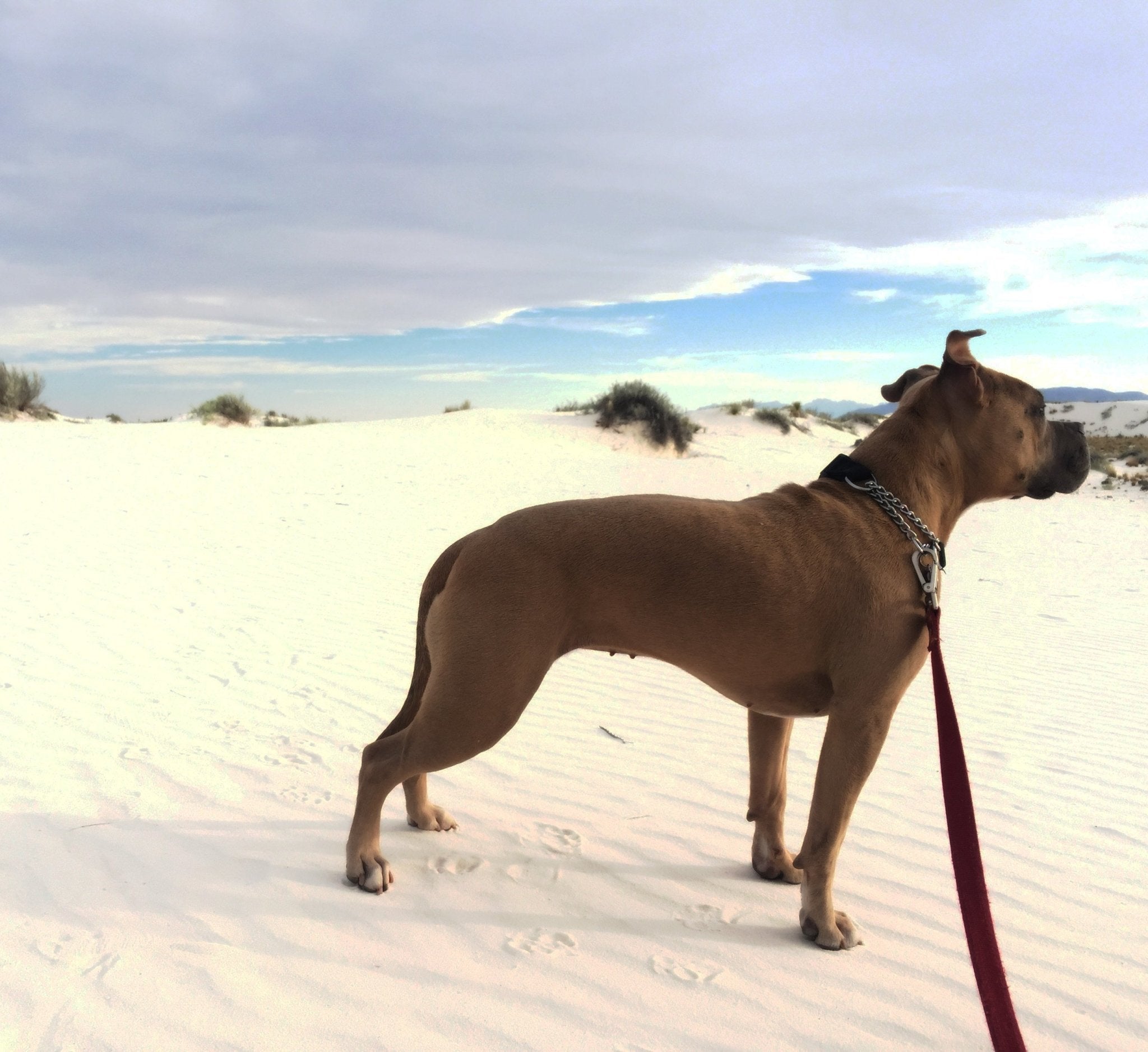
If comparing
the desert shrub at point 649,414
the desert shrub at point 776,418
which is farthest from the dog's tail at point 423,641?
the desert shrub at point 776,418

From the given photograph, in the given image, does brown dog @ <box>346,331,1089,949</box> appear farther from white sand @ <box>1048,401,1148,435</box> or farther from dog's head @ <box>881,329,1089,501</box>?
white sand @ <box>1048,401,1148,435</box>

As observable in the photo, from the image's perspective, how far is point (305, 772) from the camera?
443 cm

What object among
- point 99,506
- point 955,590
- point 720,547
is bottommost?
point 955,590

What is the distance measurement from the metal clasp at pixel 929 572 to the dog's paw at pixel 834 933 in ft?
3.89

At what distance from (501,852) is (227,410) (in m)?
24.2

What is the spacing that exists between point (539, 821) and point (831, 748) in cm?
158

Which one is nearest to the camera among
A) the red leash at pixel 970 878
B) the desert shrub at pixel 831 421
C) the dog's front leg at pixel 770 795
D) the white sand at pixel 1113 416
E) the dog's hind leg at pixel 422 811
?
the red leash at pixel 970 878

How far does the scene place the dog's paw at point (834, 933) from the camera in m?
3.05

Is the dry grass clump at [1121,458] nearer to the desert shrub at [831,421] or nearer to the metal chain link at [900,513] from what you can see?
the desert shrub at [831,421]

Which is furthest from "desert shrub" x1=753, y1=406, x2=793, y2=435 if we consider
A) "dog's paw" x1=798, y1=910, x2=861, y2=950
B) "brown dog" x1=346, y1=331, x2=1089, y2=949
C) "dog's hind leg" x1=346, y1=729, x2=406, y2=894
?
"dog's hind leg" x1=346, y1=729, x2=406, y2=894

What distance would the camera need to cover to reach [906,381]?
363 centimetres

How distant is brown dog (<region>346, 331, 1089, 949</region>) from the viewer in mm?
2957

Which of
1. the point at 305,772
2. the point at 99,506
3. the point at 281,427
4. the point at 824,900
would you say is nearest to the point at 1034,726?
the point at 824,900

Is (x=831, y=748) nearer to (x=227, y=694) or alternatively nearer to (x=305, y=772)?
(x=305, y=772)
